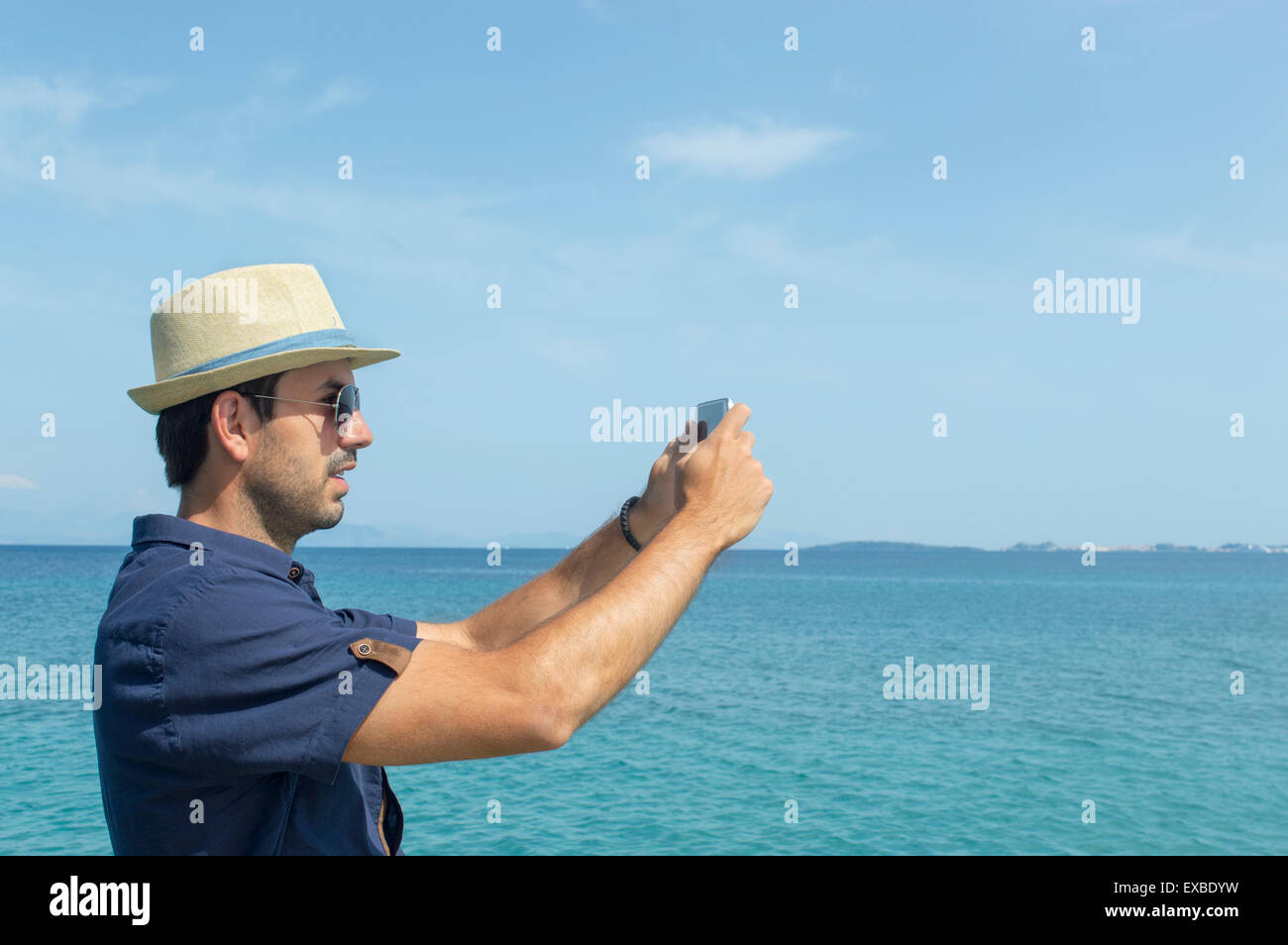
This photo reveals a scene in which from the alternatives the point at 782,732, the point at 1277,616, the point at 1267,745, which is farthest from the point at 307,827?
the point at 1277,616

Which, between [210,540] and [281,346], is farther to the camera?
[281,346]

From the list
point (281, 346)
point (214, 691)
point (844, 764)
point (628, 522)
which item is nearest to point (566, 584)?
point (628, 522)

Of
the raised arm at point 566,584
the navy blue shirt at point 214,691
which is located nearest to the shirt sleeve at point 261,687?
the navy blue shirt at point 214,691

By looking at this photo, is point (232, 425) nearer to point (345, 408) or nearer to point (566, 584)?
point (345, 408)

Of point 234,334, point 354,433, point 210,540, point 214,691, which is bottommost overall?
point 214,691

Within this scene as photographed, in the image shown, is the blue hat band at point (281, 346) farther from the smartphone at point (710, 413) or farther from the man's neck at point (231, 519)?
the smartphone at point (710, 413)

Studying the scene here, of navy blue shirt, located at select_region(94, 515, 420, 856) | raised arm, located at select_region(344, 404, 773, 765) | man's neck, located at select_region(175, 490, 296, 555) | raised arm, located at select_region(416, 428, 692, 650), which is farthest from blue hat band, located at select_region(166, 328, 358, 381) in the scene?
raised arm, located at select_region(416, 428, 692, 650)

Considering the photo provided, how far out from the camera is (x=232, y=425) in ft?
7.07

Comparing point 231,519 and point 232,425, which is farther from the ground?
point 232,425

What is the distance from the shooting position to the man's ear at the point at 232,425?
2137mm

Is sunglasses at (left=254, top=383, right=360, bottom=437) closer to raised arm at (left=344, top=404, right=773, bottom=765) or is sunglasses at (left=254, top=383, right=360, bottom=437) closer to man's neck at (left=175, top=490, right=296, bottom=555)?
man's neck at (left=175, top=490, right=296, bottom=555)

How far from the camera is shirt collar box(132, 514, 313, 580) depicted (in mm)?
2008

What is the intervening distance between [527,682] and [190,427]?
→ 107cm
